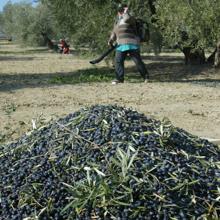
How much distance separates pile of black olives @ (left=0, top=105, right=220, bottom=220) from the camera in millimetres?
3520

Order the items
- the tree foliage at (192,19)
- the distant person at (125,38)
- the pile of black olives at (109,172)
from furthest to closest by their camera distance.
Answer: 1. the tree foliage at (192,19)
2. the distant person at (125,38)
3. the pile of black olives at (109,172)

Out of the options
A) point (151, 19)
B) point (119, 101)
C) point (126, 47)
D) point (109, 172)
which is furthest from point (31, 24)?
point (109, 172)

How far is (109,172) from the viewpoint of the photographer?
144 inches

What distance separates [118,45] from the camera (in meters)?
14.5

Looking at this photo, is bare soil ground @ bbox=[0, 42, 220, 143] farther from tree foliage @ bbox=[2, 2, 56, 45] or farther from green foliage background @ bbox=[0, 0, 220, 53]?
tree foliage @ bbox=[2, 2, 56, 45]

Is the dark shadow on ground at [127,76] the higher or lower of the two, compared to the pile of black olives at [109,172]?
lower

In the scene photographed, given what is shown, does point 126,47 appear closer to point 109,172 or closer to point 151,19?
point 151,19

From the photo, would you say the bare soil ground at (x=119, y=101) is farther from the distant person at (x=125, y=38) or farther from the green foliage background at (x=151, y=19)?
the green foliage background at (x=151, y=19)

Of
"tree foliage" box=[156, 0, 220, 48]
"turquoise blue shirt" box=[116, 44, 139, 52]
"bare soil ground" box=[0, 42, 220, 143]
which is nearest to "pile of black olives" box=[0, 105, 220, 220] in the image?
"bare soil ground" box=[0, 42, 220, 143]

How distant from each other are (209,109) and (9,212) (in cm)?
712

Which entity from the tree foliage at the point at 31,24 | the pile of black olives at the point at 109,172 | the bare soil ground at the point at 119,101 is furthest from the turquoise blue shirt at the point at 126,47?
the tree foliage at the point at 31,24

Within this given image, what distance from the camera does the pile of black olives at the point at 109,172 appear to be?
3520 mm

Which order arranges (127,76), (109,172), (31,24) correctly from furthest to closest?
(31,24) → (127,76) → (109,172)

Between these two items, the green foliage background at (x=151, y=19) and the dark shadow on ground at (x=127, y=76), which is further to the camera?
the dark shadow on ground at (x=127, y=76)
